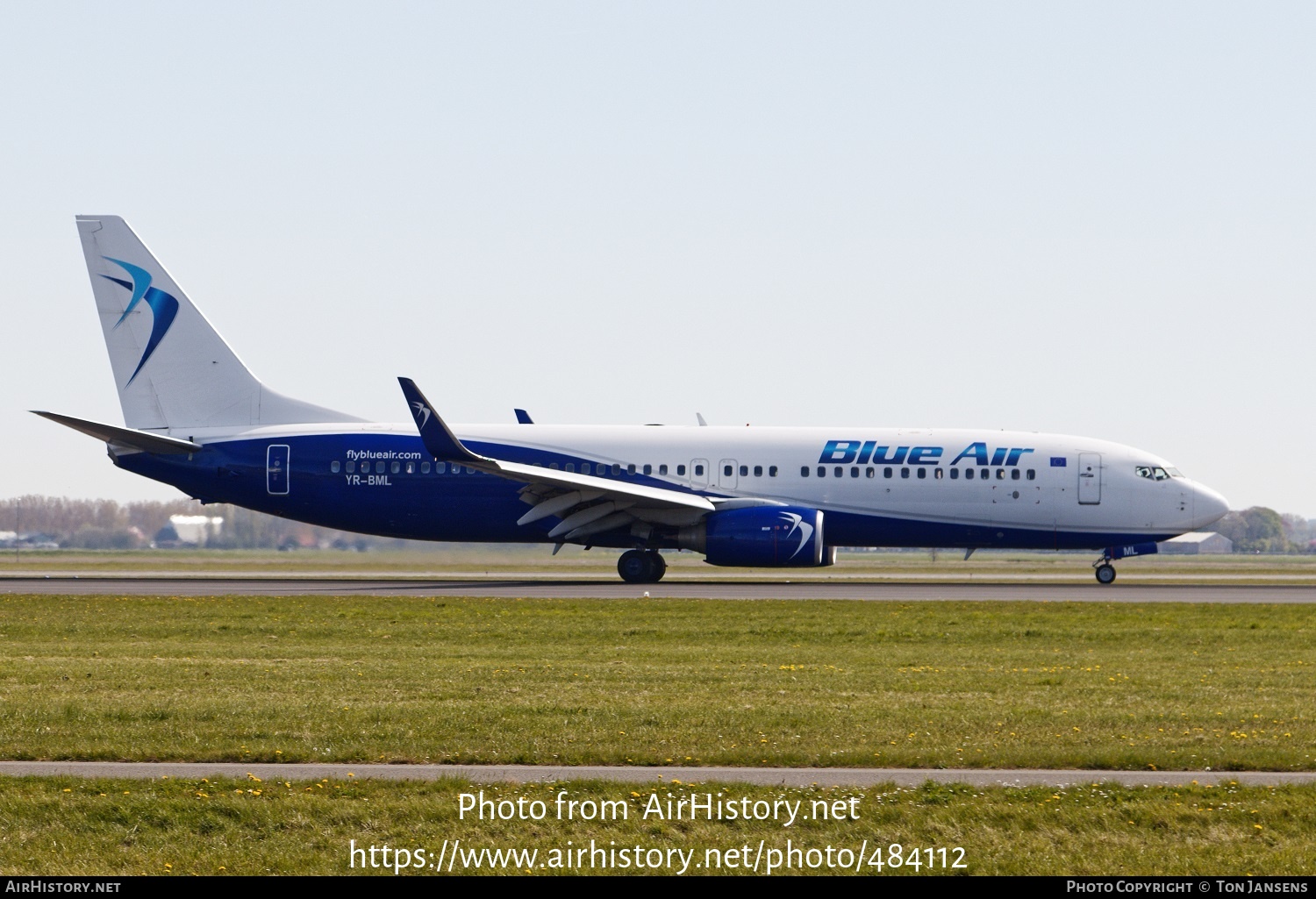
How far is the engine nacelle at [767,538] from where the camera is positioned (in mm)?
36656

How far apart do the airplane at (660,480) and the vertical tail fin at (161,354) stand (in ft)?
0.25

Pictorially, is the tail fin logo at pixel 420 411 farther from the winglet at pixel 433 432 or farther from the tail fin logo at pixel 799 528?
the tail fin logo at pixel 799 528

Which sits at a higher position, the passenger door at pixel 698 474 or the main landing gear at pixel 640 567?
the passenger door at pixel 698 474

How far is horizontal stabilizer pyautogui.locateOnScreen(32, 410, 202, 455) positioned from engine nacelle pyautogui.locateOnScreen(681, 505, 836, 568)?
14.4m

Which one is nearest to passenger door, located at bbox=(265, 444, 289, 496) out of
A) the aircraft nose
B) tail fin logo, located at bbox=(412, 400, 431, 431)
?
tail fin logo, located at bbox=(412, 400, 431, 431)

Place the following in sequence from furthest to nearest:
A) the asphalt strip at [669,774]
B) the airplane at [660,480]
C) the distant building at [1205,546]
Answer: the distant building at [1205,546] → the airplane at [660,480] → the asphalt strip at [669,774]

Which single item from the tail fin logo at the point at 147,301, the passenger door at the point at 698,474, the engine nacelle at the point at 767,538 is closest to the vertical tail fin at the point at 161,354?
the tail fin logo at the point at 147,301

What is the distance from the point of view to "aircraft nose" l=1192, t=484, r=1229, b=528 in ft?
128

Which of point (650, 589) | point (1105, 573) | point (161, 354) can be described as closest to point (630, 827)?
point (650, 589)

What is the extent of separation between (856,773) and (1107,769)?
208 cm

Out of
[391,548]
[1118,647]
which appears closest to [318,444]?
[391,548]

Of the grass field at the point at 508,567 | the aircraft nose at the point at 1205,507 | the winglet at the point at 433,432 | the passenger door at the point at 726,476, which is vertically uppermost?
the winglet at the point at 433,432

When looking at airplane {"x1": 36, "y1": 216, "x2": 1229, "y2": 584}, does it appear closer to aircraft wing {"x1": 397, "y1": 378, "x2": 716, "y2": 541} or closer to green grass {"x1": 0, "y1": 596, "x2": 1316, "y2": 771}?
aircraft wing {"x1": 397, "y1": 378, "x2": 716, "y2": 541}

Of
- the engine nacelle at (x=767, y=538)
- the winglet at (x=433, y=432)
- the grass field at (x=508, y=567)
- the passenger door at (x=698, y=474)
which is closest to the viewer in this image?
the winglet at (x=433, y=432)
